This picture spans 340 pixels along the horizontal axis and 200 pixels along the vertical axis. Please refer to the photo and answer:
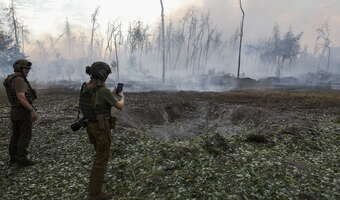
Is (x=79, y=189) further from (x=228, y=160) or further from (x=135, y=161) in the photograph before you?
(x=228, y=160)

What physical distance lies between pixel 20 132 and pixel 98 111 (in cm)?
430

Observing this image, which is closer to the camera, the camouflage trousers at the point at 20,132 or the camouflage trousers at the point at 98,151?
the camouflage trousers at the point at 98,151

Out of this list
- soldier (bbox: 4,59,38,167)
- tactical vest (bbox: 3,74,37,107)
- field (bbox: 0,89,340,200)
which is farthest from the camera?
tactical vest (bbox: 3,74,37,107)

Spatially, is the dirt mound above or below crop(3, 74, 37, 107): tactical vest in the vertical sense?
below

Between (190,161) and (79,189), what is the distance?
376 centimetres

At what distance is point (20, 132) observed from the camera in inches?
333

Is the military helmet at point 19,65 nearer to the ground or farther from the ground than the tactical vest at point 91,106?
farther from the ground

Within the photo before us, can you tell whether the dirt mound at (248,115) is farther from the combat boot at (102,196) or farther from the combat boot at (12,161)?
the combat boot at (12,161)

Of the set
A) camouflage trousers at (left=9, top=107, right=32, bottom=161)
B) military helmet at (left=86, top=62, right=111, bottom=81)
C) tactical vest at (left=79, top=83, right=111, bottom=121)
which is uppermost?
military helmet at (left=86, top=62, right=111, bottom=81)

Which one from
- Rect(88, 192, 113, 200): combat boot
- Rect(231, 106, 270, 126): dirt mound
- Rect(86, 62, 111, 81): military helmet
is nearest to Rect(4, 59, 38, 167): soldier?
Rect(86, 62, 111, 81): military helmet

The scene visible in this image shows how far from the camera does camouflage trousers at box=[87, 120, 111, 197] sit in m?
6.11

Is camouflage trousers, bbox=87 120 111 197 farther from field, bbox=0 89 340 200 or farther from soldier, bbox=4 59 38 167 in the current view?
soldier, bbox=4 59 38 167

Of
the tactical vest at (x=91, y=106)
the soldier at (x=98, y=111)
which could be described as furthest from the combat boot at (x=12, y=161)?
the tactical vest at (x=91, y=106)

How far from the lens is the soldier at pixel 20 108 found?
784 cm
